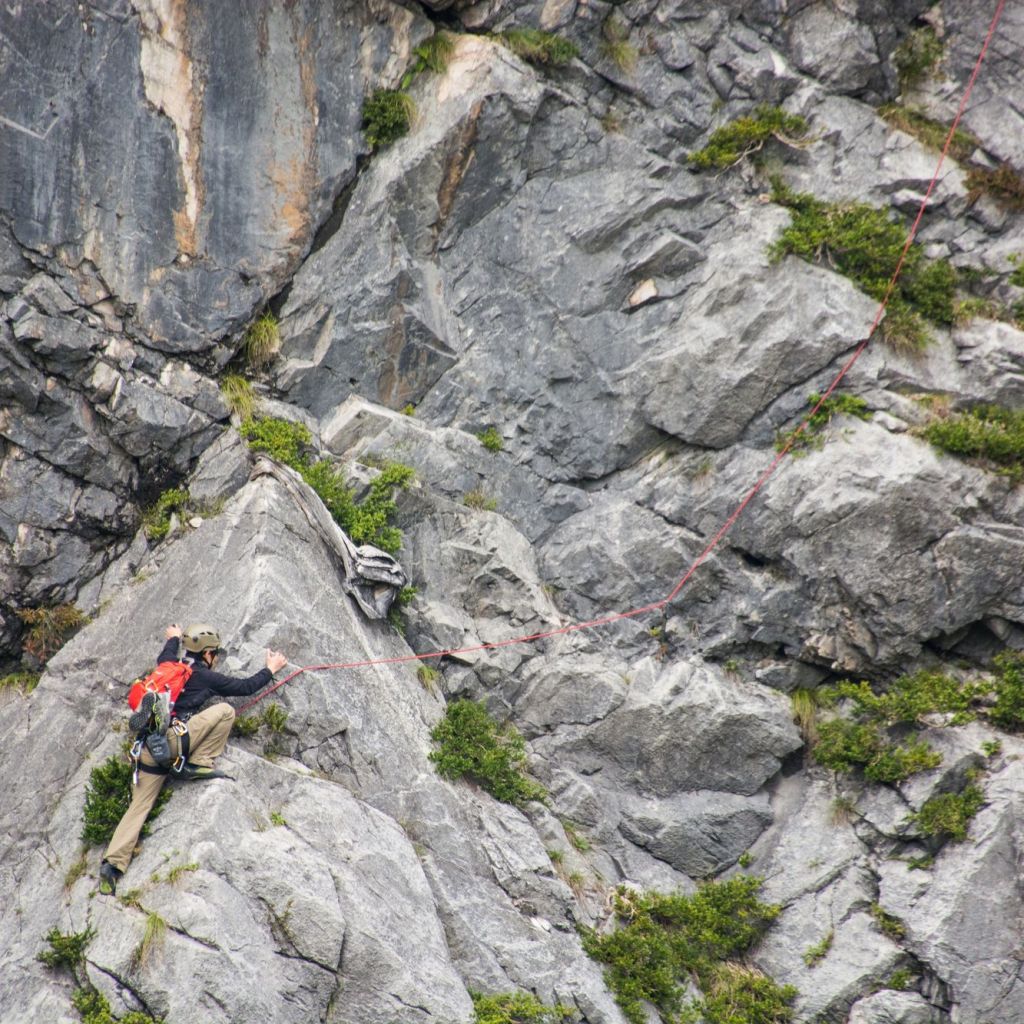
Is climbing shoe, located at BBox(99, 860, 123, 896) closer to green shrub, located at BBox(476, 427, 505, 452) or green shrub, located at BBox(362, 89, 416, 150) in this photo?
green shrub, located at BBox(476, 427, 505, 452)

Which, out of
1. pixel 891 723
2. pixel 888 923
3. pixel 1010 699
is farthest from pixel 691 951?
pixel 1010 699

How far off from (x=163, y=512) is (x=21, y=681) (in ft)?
8.75

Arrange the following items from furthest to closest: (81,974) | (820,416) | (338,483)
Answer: (820,416) < (338,483) < (81,974)

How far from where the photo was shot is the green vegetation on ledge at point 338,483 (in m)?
13.0

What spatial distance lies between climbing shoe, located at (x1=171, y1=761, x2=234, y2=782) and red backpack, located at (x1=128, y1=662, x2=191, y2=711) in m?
0.62

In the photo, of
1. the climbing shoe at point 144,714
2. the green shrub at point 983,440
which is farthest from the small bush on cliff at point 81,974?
the green shrub at point 983,440

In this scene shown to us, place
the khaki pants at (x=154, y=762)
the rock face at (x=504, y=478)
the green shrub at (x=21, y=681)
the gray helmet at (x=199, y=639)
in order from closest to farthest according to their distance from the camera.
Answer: the khaki pants at (x=154, y=762), the gray helmet at (x=199, y=639), the rock face at (x=504, y=478), the green shrub at (x=21, y=681)

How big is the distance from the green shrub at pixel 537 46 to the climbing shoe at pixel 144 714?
1068 centimetres

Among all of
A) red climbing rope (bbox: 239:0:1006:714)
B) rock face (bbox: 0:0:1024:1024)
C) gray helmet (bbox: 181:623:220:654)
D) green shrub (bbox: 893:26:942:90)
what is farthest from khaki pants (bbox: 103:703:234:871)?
green shrub (bbox: 893:26:942:90)

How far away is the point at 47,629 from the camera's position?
12.3 metres

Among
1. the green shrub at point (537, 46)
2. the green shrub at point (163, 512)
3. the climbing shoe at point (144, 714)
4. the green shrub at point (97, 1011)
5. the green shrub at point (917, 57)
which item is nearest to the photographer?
the green shrub at point (97, 1011)

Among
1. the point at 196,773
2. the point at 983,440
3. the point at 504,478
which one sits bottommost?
the point at 196,773

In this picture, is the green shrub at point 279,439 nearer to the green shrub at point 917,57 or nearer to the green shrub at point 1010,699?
the green shrub at point 1010,699

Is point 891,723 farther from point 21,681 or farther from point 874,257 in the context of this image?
point 21,681
